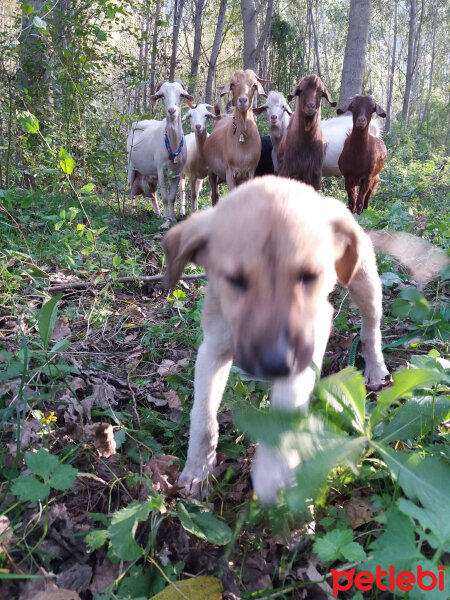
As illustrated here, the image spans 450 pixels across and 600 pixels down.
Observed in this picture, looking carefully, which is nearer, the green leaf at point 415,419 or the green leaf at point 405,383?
the green leaf at point 405,383

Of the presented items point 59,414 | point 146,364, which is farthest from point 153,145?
point 59,414

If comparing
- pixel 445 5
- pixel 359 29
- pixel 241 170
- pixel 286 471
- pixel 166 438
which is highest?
pixel 445 5

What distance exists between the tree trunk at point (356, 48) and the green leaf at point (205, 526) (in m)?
13.6

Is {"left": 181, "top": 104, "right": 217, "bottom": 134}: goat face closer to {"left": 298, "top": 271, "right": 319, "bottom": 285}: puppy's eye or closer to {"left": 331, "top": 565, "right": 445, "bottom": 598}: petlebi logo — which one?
{"left": 298, "top": 271, "right": 319, "bottom": 285}: puppy's eye

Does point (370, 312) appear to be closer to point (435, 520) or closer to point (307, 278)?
point (307, 278)

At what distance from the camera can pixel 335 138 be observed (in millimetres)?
11656

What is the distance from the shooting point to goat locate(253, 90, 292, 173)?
435 inches

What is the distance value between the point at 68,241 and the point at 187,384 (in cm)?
299

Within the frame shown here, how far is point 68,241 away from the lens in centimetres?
562

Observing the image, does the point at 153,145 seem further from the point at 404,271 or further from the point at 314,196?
the point at 314,196

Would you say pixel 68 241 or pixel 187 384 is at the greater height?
pixel 68 241

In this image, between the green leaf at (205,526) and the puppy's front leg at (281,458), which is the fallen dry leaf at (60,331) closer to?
the green leaf at (205,526)

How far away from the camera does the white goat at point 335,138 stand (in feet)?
37.5

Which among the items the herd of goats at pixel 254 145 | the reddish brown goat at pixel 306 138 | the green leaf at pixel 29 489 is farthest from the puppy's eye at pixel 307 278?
the reddish brown goat at pixel 306 138
